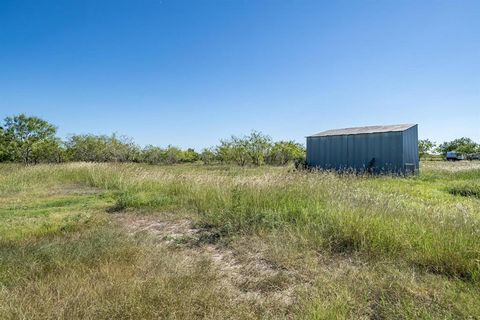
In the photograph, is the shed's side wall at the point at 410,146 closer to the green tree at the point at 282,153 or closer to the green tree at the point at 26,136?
the green tree at the point at 282,153

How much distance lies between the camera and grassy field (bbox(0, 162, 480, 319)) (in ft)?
7.82

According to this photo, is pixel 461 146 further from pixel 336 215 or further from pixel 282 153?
pixel 336 215

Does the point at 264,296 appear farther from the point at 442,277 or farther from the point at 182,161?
the point at 182,161

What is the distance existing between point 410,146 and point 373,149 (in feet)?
5.87

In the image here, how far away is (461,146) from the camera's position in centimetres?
5844

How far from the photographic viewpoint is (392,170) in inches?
588

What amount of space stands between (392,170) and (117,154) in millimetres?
30619

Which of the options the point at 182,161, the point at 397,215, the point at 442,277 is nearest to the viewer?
the point at 442,277

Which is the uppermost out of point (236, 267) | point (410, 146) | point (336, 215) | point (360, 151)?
point (410, 146)

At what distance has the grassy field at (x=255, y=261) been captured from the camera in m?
2.38

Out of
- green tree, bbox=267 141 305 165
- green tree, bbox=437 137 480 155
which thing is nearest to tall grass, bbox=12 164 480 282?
green tree, bbox=267 141 305 165

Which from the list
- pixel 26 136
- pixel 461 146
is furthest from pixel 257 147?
pixel 461 146

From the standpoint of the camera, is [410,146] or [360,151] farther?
[360,151]

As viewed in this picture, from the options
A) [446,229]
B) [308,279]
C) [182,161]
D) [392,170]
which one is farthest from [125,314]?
[182,161]
